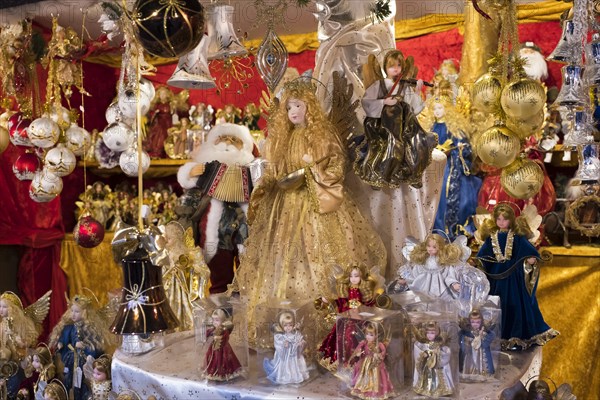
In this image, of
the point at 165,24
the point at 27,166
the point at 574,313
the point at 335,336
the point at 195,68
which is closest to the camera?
the point at 165,24

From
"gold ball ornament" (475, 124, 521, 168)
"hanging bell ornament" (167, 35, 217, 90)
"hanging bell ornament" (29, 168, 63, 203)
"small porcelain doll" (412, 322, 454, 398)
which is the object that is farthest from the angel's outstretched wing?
"gold ball ornament" (475, 124, 521, 168)

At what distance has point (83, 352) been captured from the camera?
2740mm

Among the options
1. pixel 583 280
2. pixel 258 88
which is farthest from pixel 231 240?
pixel 583 280

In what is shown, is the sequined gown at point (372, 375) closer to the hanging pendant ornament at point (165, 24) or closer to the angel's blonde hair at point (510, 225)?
the angel's blonde hair at point (510, 225)

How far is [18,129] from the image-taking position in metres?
3.49

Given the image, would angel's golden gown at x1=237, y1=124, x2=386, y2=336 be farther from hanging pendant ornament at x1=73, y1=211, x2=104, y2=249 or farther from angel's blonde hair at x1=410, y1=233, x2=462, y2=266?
hanging pendant ornament at x1=73, y1=211, x2=104, y2=249

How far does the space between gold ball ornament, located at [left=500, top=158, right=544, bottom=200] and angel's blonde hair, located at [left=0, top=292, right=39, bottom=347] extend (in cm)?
211

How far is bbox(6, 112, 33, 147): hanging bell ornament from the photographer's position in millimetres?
3467

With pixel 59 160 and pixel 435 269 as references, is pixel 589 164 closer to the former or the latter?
pixel 435 269

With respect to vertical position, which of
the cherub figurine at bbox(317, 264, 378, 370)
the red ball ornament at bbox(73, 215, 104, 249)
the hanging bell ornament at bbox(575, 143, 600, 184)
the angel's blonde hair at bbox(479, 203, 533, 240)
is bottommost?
the cherub figurine at bbox(317, 264, 378, 370)

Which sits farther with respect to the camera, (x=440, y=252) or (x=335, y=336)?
(x=440, y=252)

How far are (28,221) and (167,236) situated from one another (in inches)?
88.3

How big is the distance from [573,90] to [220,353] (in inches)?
52.9

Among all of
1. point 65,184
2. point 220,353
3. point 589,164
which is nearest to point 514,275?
point 589,164
